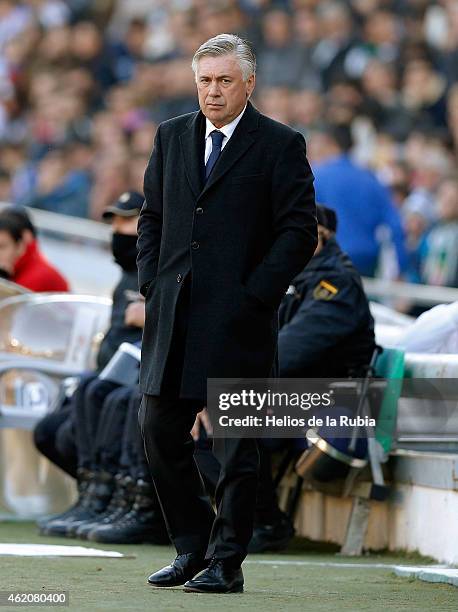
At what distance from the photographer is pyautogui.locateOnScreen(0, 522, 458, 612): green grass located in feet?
18.4

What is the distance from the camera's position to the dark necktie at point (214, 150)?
5.99 m

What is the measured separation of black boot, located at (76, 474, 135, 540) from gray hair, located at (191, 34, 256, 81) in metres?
3.24

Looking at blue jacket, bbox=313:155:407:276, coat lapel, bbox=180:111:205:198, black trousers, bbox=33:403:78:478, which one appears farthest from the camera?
blue jacket, bbox=313:155:407:276

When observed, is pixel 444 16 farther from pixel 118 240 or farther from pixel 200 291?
pixel 200 291

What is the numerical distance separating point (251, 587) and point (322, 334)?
78.5 inches

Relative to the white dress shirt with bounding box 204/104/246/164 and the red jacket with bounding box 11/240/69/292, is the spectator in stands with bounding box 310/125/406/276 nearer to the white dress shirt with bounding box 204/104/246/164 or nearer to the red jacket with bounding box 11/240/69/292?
the red jacket with bounding box 11/240/69/292

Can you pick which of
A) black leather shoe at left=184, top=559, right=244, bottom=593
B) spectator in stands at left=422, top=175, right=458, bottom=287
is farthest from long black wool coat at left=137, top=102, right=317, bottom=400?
spectator in stands at left=422, top=175, right=458, bottom=287

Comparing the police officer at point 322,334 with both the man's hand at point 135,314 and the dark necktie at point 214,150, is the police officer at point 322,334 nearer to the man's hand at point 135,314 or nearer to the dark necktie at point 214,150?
the man's hand at point 135,314

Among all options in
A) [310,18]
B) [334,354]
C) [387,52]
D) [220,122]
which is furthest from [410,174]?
[220,122]

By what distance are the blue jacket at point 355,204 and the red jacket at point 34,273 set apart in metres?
2.32

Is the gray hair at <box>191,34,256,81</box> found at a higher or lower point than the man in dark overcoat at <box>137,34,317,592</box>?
higher

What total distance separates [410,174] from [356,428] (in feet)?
23.9

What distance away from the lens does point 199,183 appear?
233 inches

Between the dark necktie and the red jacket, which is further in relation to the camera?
the red jacket
